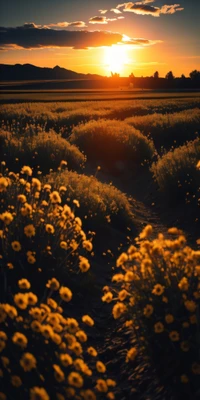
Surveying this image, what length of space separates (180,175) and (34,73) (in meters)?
179

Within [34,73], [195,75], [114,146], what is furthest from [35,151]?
[34,73]

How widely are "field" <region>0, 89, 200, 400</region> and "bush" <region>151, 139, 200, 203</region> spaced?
0.03 metres

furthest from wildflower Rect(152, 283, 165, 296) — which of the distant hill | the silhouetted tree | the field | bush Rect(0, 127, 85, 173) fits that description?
the distant hill

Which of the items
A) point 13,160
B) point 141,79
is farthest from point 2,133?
point 141,79

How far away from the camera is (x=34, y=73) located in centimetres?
17738

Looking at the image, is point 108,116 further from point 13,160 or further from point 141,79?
point 141,79

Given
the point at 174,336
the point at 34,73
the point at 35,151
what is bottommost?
the point at 174,336

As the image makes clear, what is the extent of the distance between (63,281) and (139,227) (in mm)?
3181

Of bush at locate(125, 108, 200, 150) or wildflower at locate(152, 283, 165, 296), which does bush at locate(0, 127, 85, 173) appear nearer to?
bush at locate(125, 108, 200, 150)

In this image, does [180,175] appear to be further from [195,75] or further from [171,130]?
[195,75]

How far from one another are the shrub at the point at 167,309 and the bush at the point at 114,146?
29.3ft

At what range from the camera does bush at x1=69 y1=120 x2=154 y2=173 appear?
12.7 metres

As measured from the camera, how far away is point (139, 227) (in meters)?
7.80

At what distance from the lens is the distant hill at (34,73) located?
171875 mm
